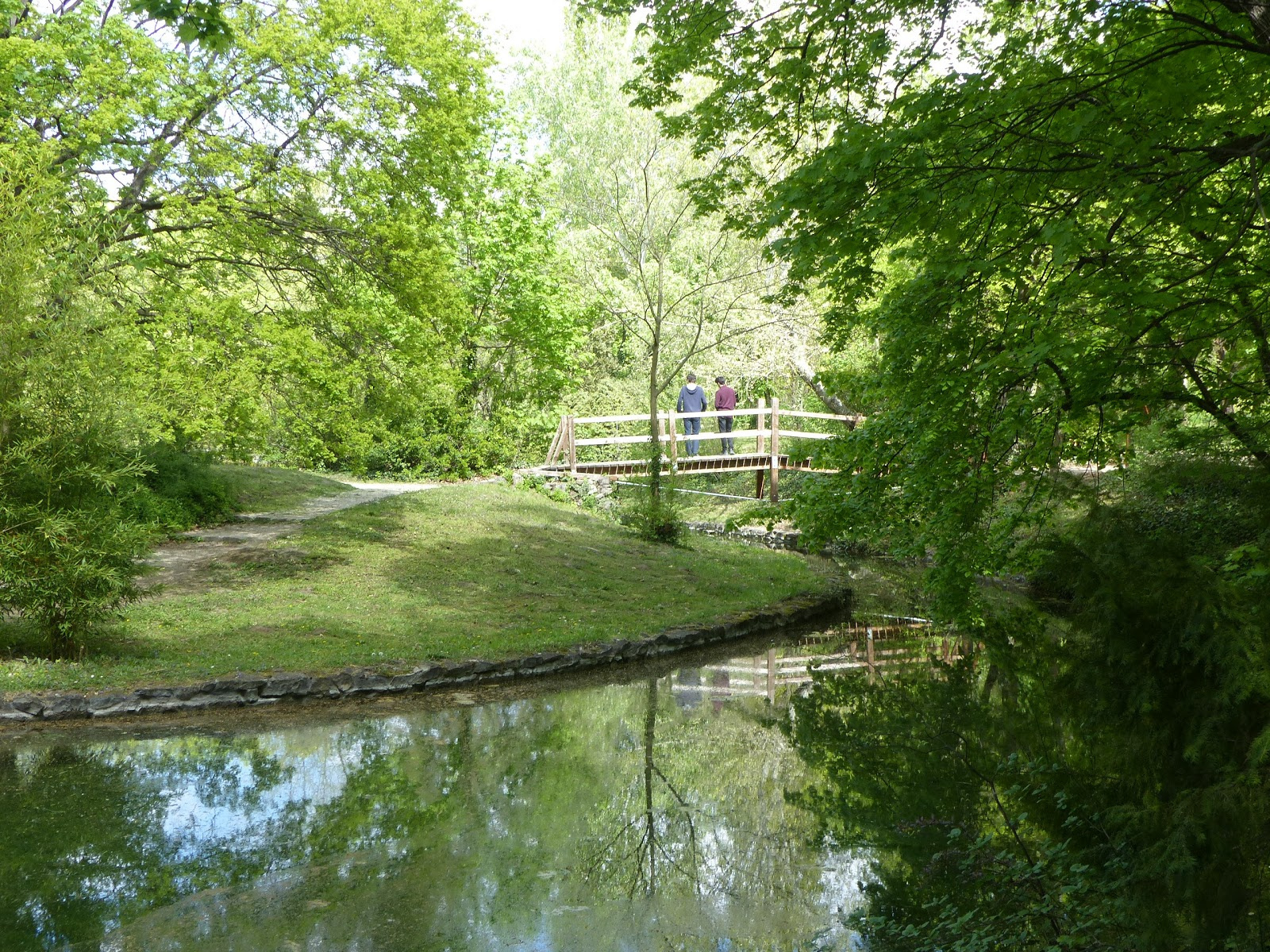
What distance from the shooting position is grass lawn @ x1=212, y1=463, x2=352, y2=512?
16.8 m

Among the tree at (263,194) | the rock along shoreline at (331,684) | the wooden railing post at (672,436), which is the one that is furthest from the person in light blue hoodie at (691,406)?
the rock along shoreline at (331,684)

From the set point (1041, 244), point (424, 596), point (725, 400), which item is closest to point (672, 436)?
point (725, 400)

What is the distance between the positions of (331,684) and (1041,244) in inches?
260

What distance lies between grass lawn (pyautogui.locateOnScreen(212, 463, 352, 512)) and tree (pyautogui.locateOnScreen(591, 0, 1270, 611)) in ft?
39.6

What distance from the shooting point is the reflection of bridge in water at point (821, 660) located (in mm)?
10242

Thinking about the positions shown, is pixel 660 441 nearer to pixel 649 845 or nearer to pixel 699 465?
pixel 699 465

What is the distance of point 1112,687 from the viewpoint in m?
3.95

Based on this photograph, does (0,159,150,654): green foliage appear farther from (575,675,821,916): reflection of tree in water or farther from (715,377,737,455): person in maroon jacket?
(715,377,737,455): person in maroon jacket

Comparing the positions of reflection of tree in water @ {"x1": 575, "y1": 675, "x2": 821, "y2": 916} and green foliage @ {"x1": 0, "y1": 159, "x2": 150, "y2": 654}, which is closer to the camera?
reflection of tree in water @ {"x1": 575, "y1": 675, "x2": 821, "y2": 916}

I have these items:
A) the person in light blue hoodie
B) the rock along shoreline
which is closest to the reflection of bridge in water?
the rock along shoreline

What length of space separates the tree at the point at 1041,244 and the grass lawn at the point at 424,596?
5.25 m

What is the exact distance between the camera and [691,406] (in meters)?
22.9

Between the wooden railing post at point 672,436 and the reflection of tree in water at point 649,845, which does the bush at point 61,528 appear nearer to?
the reflection of tree in water at point 649,845

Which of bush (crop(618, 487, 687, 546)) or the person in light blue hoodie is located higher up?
the person in light blue hoodie
